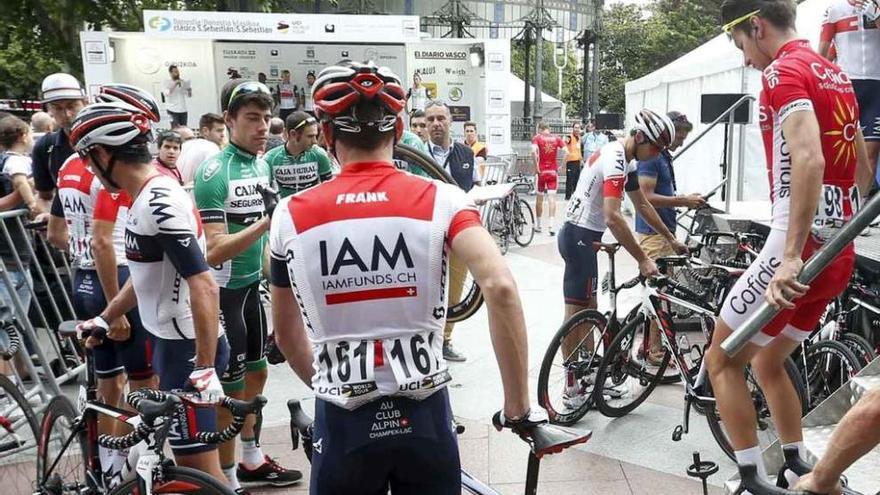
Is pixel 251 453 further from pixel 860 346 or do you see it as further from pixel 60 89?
pixel 860 346

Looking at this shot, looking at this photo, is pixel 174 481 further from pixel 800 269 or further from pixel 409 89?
pixel 409 89

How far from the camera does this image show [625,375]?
199 inches

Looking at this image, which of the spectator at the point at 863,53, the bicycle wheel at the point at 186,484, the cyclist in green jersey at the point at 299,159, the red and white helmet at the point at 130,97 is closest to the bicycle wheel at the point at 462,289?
the red and white helmet at the point at 130,97

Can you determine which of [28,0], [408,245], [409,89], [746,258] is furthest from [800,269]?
[28,0]

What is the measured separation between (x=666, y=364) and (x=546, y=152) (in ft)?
32.5

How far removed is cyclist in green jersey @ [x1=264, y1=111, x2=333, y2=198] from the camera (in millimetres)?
5652

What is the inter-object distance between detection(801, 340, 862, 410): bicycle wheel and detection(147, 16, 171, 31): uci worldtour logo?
50.1 ft

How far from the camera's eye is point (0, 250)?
512 centimetres

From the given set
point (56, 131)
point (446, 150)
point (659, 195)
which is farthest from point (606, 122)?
point (56, 131)

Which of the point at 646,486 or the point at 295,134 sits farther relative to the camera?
the point at 295,134

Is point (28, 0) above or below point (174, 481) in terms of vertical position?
above

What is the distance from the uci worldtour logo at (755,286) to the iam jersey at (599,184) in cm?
178

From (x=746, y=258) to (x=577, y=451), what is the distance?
2.22m

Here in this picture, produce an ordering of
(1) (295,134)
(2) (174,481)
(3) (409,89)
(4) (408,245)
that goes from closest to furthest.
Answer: (4) (408,245), (2) (174,481), (1) (295,134), (3) (409,89)
